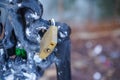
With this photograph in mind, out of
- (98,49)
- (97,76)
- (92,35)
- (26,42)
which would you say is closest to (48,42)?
(26,42)

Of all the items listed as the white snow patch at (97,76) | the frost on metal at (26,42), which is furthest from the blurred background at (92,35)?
the frost on metal at (26,42)

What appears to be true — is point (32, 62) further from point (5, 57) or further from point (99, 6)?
point (99, 6)

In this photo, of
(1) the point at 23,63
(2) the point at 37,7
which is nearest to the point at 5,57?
(1) the point at 23,63

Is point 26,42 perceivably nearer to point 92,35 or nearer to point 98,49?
point 98,49

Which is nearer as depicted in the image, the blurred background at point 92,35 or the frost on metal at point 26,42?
the frost on metal at point 26,42

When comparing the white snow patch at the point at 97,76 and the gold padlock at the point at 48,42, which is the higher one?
the white snow patch at the point at 97,76

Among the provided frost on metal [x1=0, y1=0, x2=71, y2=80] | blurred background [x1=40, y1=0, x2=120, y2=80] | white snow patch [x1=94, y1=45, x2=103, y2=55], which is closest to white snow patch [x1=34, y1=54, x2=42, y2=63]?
frost on metal [x1=0, y1=0, x2=71, y2=80]

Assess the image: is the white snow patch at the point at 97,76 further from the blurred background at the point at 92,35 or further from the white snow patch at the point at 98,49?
the white snow patch at the point at 98,49

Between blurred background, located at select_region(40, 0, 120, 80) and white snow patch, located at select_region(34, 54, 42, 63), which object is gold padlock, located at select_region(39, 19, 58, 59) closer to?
white snow patch, located at select_region(34, 54, 42, 63)
